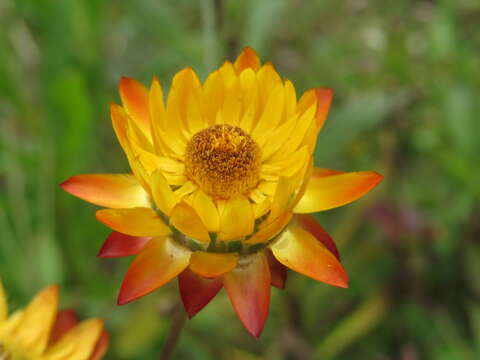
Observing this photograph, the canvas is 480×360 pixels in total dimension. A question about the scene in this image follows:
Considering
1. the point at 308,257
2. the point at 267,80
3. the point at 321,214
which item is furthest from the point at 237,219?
the point at 321,214

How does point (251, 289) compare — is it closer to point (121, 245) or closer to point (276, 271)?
point (276, 271)

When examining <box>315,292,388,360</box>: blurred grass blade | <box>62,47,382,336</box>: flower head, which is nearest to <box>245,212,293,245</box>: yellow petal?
<box>62,47,382,336</box>: flower head

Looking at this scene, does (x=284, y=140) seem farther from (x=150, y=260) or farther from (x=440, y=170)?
(x=440, y=170)

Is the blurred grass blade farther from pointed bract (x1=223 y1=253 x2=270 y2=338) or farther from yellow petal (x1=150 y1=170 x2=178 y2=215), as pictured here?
yellow petal (x1=150 y1=170 x2=178 y2=215)

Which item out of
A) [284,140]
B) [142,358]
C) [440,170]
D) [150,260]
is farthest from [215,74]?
[440,170]

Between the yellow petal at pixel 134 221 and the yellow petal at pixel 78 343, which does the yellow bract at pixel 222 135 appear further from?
the yellow petal at pixel 78 343

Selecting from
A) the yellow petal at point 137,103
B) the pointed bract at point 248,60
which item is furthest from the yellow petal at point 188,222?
the pointed bract at point 248,60
